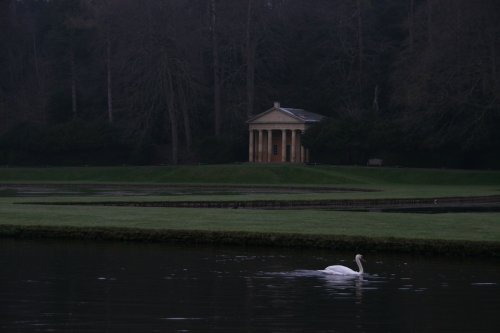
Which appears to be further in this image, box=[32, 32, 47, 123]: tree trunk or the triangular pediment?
box=[32, 32, 47, 123]: tree trunk

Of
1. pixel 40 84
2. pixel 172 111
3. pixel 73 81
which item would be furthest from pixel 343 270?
pixel 40 84

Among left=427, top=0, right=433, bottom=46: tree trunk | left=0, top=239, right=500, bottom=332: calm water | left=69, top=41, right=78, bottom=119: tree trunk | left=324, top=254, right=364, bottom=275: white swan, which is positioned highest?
left=427, top=0, right=433, bottom=46: tree trunk

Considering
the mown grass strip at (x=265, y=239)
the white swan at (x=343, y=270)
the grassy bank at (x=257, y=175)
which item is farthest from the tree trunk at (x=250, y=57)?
the white swan at (x=343, y=270)

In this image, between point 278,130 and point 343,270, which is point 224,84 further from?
point 343,270

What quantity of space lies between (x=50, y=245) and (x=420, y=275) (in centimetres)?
1170

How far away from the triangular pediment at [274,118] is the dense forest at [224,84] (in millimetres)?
2250

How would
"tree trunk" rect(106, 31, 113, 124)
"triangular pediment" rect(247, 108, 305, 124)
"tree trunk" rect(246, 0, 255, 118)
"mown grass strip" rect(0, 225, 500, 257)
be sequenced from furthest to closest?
"tree trunk" rect(106, 31, 113, 124) → "tree trunk" rect(246, 0, 255, 118) → "triangular pediment" rect(247, 108, 305, 124) → "mown grass strip" rect(0, 225, 500, 257)

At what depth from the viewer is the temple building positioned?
104 meters

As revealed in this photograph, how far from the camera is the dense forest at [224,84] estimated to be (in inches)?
3691

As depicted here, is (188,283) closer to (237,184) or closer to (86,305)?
(86,305)

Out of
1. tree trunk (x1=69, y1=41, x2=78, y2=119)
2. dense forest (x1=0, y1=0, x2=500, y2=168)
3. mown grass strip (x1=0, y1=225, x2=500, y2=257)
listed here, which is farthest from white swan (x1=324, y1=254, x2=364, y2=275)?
tree trunk (x1=69, y1=41, x2=78, y2=119)

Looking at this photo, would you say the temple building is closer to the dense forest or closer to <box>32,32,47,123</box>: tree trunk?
the dense forest

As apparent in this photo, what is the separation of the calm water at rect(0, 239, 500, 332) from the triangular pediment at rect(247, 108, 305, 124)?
7279 cm

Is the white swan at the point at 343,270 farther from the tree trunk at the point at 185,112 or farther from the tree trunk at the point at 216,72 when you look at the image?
the tree trunk at the point at 216,72
